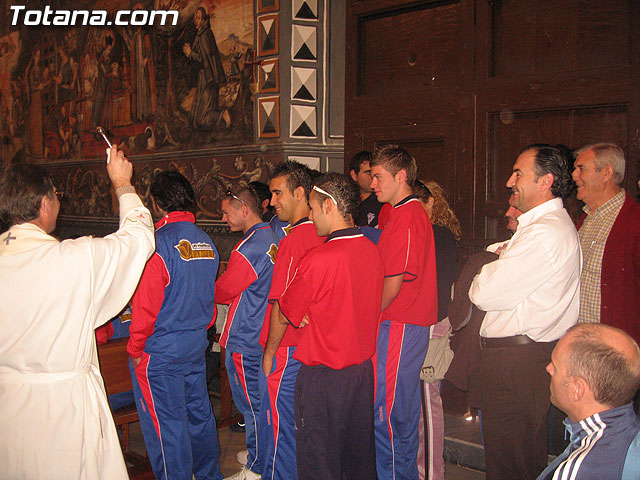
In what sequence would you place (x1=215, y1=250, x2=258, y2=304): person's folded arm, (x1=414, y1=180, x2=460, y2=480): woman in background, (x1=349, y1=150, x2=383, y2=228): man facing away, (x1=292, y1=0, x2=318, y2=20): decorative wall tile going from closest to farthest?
1. (x1=414, y1=180, x2=460, y2=480): woman in background
2. (x1=215, y1=250, x2=258, y2=304): person's folded arm
3. (x1=349, y1=150, x2=383, y2=228): man facing away
4. (x1=292, y1=0, x2=318, y2=20): decorative wall tile

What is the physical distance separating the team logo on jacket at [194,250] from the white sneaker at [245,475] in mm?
1504

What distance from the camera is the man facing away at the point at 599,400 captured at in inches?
70.7

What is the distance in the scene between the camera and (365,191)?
17.8 ft

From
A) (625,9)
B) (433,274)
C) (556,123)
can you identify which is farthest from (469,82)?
(433,274)

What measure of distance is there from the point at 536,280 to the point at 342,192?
1060 millimetres

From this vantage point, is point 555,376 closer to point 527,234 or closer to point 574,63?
point 527,234

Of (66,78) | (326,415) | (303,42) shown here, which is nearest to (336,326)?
(326,415)

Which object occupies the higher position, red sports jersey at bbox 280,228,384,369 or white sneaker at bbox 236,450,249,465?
red sports jersey at bbox 280,228,384,369

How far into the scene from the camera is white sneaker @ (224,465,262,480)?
13.3 ft

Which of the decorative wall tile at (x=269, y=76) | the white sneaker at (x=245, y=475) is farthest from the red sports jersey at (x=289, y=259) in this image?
the decorative wall tile at (x=269, y=76)

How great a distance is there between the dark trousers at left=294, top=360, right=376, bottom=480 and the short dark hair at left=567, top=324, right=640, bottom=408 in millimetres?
1292

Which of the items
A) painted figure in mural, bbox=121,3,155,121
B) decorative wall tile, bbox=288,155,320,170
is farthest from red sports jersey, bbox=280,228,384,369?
painted figure in mural, bbox=121,3,155,121

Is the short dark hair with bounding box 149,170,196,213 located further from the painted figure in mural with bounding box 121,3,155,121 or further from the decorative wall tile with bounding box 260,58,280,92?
the painted figure in mural with bounding box 121,3,155,121

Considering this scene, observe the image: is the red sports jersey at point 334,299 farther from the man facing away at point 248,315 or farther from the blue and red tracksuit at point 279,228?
the blue and red tracksuit at point 279,228
